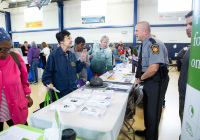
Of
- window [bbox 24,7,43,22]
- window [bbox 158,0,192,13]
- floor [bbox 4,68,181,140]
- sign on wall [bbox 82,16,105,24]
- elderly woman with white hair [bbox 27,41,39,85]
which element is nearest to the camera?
floor [bbox 4,68,181,140]

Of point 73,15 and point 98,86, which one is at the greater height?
point 73,15

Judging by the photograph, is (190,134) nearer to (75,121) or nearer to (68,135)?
(68,135)

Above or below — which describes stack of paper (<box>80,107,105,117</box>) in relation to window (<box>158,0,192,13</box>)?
below

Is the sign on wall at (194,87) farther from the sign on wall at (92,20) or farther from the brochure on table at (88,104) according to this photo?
the sign on wall at (92,20)

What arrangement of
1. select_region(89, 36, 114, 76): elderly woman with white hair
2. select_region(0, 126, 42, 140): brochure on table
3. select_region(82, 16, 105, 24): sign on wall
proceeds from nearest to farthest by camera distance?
select_region(0, 126, 42, 140): brochure on table, select_region(89, 36, 114, 76): elderly woman with white hair, select_region(82, 16, 105, 24): sign on wall

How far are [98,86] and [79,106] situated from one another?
72 centimetres

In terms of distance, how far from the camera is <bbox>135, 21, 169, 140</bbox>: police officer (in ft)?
6.18

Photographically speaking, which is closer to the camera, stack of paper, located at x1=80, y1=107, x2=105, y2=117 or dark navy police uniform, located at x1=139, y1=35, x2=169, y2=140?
stack of paper, located at x1=80, y1=107, x2=105, y2=117

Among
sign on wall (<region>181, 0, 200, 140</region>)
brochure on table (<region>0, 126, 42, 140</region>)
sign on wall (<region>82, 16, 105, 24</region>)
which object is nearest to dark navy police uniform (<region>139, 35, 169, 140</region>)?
sign on wall (<region>181, 0, 200, 140</region>)

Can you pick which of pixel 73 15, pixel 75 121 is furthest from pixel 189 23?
pixel 73 15

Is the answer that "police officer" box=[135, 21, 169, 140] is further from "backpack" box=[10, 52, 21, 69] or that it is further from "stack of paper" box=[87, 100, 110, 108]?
"backpack" box=[10, 52, 21, 69]

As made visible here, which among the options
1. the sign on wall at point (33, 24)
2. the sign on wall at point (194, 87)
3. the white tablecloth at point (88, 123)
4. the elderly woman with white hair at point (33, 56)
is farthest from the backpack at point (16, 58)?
the sign on wall at point (33, 24)

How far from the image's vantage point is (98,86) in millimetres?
2176

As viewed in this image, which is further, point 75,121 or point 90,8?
point 90,8
